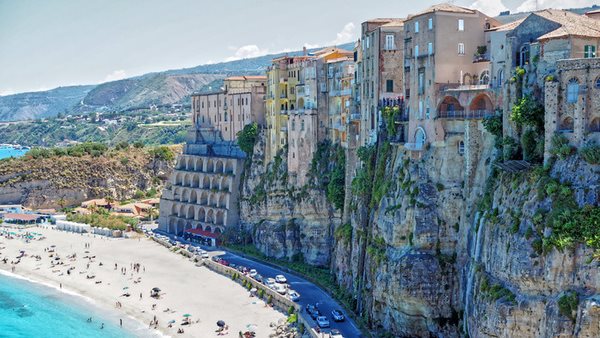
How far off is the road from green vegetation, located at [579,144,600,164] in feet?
87.1

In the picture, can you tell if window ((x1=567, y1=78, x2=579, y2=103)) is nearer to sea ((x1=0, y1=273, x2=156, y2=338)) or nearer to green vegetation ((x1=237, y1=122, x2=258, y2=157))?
sea ((x1=0, y1=273, x2=156, y2=338))

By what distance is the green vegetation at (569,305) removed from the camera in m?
40.8

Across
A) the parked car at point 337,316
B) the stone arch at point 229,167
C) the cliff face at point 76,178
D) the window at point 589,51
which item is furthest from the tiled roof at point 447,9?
the cliff face at point 76,178

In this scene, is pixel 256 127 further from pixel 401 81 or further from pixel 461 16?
pixel 461 16

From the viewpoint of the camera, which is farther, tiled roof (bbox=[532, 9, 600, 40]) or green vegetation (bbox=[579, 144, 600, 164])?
tiled roof (bbox=[532, 9, 600, 40])

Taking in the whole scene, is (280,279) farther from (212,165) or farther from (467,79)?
(212,165)

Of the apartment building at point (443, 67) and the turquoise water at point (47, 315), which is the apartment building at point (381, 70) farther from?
the turquoise water at point (47, 315)

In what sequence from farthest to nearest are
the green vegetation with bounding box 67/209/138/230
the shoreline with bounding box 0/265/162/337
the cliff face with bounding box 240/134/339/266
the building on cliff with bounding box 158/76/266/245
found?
the green vegetation with bounding box 67/209/138/230 → the building on cliff with bounding box 158/76/266/245 → the cliff face with bounding box 240/134/339/266 → the shoreline with bounding box 0/265/162/337

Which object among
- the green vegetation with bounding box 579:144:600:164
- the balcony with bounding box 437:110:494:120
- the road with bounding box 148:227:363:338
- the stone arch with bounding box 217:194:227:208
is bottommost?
the road with bounding box 148:227:363:338

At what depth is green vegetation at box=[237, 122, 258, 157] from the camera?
100312mm

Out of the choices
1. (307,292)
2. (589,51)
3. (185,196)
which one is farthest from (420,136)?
(185,196)

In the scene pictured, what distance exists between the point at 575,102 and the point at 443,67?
17.0 m

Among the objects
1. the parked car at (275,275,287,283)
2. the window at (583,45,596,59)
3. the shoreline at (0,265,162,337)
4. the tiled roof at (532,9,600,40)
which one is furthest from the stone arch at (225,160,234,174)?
the window at (583,45,596,59)

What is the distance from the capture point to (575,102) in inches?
1729
